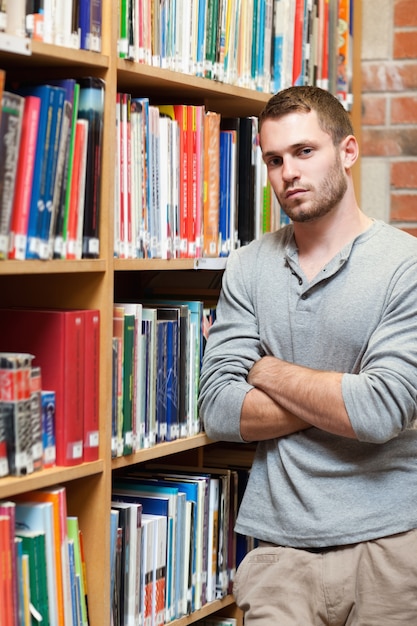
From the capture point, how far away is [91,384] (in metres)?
1.82

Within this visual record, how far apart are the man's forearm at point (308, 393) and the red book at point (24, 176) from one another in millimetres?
621

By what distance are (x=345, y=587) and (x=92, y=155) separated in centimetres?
101

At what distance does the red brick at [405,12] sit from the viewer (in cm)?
286

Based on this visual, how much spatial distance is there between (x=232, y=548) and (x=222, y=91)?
3.59ft

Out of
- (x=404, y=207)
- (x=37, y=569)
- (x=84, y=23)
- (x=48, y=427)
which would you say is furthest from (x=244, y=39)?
(x=37, y=569)

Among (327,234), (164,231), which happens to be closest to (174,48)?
(164,231)

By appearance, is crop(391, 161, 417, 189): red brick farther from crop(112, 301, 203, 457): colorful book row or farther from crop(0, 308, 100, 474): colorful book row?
crop(0, 308, 100, 474): colorful book row

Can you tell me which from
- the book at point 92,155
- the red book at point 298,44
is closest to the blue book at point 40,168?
the book at point 92,155

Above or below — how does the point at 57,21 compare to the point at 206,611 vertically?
above

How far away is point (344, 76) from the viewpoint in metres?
2.80

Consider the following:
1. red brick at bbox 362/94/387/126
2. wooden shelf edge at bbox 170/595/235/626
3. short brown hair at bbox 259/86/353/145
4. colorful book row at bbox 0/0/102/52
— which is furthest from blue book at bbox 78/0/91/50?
red brick at bbox 362/94/387/126

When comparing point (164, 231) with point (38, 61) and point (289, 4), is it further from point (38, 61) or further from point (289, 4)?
point (289, 4)

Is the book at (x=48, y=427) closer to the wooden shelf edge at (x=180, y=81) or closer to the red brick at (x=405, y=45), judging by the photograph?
the wooden shelf edge at (x=180, y=81)

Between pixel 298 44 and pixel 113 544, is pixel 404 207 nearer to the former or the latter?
pixel 298 44
